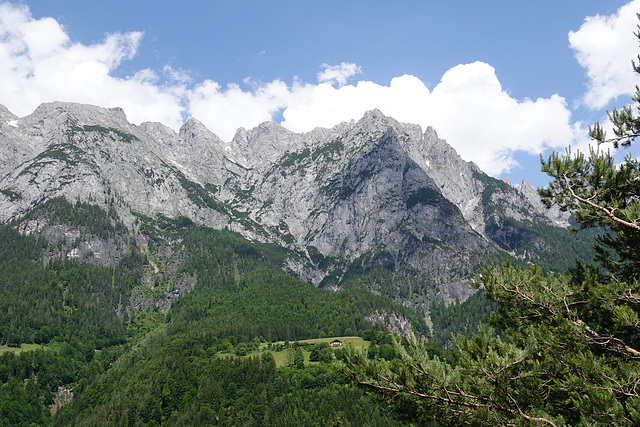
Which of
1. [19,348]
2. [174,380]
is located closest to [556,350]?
[174,380]

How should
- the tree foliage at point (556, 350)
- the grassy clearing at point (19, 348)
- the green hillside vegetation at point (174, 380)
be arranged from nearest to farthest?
1. the tree foliage at point (556, 350)
2. the green hillside vegetation at point (174, 380)
3. the grassy clearing at point (19, 348)

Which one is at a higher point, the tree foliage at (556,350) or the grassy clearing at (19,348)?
the tree foliage at (556,350)

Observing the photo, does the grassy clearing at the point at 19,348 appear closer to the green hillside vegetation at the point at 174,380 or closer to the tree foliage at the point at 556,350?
the green hillside vegetation at the point at 174,380

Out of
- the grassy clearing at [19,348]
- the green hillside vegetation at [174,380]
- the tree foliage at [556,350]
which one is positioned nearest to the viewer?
the tree foliage at [556,350]

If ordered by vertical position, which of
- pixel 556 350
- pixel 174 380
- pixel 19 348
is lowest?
pixel 19 348

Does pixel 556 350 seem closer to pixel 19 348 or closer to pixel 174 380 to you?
pixel 174 380

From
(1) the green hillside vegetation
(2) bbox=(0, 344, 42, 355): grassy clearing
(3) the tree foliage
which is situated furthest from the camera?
(2) bbox=(0, 344, 42, 355): grassy clearing

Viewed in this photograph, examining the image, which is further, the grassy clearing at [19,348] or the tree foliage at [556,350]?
the grassy clearing at [19,348]

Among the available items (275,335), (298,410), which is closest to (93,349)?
(275,335)

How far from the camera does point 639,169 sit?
19516 millimetres

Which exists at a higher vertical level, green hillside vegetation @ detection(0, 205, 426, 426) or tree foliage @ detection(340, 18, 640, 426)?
tree foliage @ detection(340, 18, 640, 426)

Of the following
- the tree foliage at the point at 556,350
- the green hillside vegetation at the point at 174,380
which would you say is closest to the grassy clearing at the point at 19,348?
the green hillside vegetation at the point at 174,380

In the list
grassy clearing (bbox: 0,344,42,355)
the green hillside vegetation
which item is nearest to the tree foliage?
the green hillside vegetation

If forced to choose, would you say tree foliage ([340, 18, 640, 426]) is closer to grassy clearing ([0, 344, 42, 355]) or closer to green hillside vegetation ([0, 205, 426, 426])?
green hillside vegetation ([0, 205, 426, 426])
